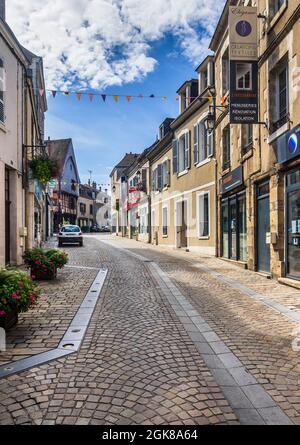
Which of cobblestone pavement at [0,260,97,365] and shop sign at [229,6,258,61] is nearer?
cobblestone pavement at [0,260,97,365]

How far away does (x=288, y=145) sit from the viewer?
779cm

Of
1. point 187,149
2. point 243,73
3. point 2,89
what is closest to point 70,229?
point 187,149

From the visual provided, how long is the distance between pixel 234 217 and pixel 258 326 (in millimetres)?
7991

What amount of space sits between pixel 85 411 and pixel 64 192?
159 feet

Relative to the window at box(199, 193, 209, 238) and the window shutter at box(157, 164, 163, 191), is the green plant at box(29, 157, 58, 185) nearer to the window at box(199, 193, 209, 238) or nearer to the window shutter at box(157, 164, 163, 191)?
the window at box(199, 193, 209, 238)

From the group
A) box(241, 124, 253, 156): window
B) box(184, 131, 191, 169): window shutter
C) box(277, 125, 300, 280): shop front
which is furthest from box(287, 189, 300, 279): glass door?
box(184, 131, 191, 169): window shutter

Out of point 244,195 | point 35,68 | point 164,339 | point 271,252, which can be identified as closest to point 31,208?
point 35,68

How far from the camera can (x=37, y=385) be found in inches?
120

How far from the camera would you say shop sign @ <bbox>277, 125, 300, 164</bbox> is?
7.35 m

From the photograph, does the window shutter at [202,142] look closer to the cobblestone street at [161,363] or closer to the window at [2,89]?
the window at [2,89]

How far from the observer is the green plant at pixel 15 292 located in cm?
429
